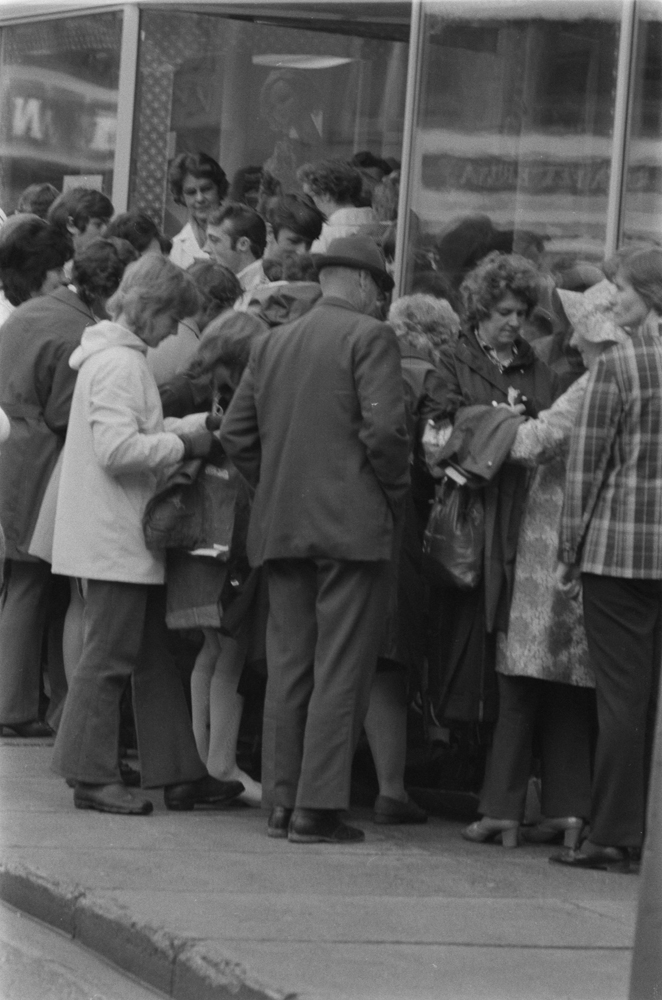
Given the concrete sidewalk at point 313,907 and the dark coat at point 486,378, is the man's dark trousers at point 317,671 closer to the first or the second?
the concrete sidewalk at point 313,907

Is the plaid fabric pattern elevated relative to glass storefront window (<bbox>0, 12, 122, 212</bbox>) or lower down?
lower down

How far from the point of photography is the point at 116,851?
622 cm

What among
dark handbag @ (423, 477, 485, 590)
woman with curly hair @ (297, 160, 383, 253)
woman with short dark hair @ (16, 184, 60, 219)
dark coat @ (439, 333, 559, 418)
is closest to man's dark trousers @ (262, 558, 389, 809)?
dark handbag @ (423, 477, 485, 590)

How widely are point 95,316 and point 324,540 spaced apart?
192cm

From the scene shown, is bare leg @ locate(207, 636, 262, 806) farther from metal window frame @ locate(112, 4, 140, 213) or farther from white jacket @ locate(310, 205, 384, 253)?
metal window frame @ locate(112, 4, 140, 213)

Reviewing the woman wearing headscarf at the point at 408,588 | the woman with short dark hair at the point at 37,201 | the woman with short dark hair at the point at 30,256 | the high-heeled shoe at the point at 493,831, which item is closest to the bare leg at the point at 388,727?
the woman wearing headscarf at the point at 408,588

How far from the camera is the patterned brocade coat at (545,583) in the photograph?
646 cm

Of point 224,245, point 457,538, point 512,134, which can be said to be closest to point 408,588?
point 457,538

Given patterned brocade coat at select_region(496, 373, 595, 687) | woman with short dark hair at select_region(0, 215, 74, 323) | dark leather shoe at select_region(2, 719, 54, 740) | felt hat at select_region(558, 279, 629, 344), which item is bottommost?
dark leather shoe at select_region(2, 719, 54, 740)

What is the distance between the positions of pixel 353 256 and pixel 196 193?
3111 millimetres

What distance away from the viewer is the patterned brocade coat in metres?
6.46

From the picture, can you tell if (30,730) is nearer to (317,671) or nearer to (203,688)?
(203,688)

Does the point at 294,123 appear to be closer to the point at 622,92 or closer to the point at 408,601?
the point at 622,92

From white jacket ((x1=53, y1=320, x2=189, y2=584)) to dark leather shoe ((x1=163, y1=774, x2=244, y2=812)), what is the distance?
0.80 m
